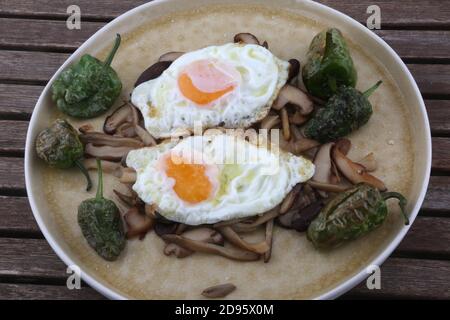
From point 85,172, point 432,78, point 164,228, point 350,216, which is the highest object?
point 432,78

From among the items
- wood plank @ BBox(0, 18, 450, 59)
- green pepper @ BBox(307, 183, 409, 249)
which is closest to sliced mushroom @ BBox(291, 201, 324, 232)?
green pepper @ BBox(307, 183, 409, 249)

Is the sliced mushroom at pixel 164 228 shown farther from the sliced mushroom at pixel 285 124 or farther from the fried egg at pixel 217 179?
the sliced mushroom at pixel 285 124

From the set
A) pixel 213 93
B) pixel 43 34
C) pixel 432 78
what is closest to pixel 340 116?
pixel 213 93

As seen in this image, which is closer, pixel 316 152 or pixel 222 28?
pixel 316 152

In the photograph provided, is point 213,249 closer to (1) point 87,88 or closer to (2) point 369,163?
(2) point 369,163
